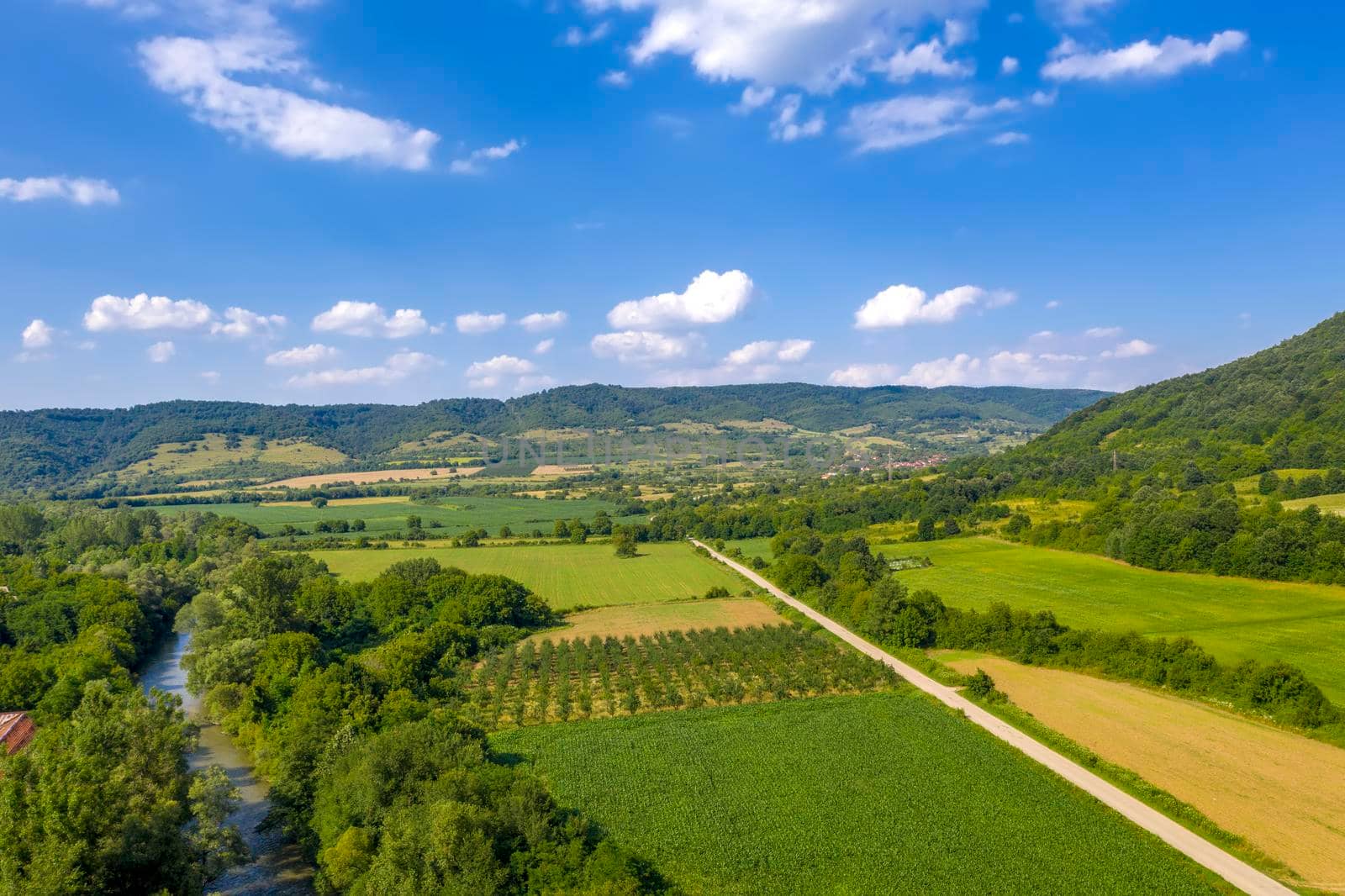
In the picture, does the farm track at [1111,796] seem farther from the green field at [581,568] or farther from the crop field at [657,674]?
the green field at [581,568]

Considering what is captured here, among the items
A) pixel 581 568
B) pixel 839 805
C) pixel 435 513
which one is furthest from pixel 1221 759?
pixel 435 513

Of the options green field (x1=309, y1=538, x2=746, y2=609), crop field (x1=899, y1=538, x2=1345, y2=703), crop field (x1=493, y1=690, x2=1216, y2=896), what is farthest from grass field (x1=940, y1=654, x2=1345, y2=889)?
green field (x1=309, y1=538, x2=746, y2=609)

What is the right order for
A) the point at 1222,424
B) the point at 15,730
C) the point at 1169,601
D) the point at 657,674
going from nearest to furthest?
1. the point at 15,730
2. the point at 657,674
3. the point at 1169,601
4. the point at 1222,424

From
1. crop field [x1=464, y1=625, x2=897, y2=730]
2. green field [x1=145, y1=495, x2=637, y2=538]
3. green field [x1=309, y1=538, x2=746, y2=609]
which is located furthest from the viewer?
green field [x1=145, y1=495, x2=637, y2=538]

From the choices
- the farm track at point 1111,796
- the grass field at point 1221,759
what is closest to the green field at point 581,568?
the farm track at point 1111,796

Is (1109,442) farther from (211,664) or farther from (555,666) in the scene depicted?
(211,664)

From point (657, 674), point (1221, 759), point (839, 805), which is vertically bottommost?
point (657, 674)

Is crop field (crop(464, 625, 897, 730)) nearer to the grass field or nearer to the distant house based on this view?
the grass field

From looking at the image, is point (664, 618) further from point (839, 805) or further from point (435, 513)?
point (435, 513)
